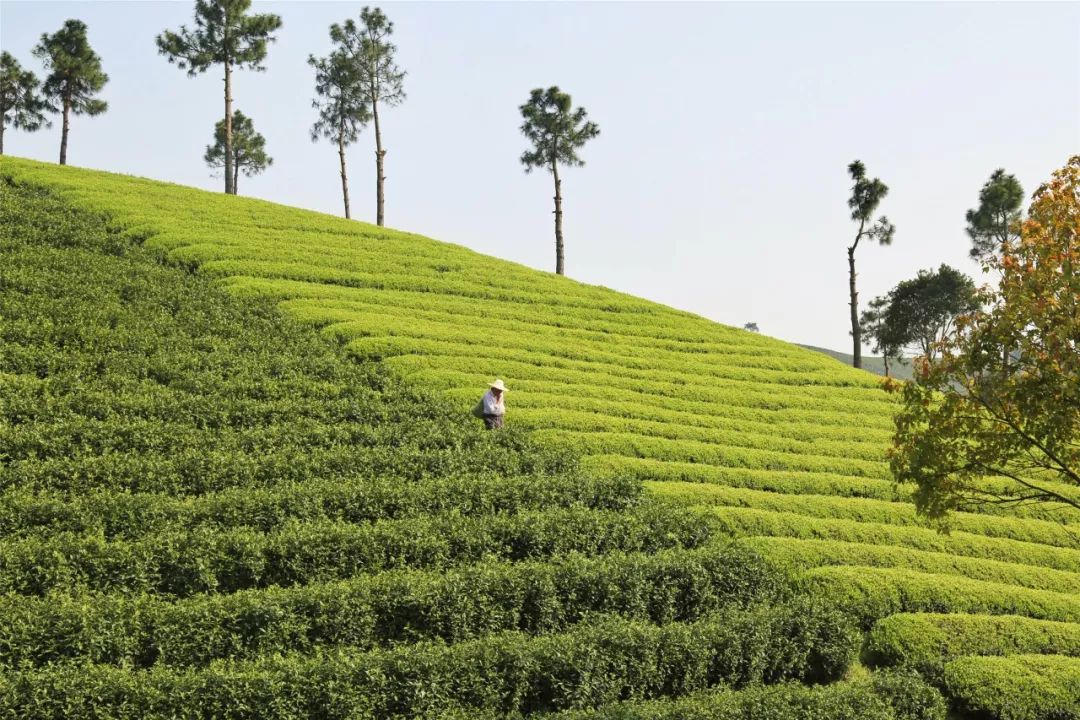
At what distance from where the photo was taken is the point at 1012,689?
1359cm

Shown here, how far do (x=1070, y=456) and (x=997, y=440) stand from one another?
3.23 feet

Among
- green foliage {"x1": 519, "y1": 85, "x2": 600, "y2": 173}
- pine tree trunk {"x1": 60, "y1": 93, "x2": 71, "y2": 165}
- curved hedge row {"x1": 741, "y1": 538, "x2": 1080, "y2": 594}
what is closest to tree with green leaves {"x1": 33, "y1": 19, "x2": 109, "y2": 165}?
pine tree trunk {"x1": 60, "y1": 93, "x2": 71, "y2": 165}

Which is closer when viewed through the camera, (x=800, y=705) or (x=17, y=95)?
(x=800, y=705)

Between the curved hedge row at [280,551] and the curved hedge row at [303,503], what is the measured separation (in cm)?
49

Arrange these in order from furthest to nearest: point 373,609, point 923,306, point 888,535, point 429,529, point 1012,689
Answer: point 923,306 < point 888,535 < point 429,529 < point 1012,689 < point 373,609

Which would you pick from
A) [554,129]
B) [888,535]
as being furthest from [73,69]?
[888,535]

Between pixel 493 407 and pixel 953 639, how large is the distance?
9597 millimetres

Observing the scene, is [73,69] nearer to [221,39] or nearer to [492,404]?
[221,39]

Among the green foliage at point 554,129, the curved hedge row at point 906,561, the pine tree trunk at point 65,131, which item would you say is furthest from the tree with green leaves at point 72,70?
the curved hedge row at point 906,561

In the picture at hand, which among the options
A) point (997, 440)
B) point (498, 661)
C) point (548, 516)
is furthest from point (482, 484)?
point (997, 440)

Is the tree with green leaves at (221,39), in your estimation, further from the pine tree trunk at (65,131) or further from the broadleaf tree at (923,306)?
the broadleaf tree at (923,306)

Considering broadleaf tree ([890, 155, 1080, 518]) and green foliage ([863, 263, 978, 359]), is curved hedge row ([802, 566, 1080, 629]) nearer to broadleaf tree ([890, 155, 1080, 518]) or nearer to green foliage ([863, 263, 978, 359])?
broadleaf tree ([890, 155, 1080, 518])

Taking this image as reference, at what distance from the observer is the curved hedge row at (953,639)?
567 inches

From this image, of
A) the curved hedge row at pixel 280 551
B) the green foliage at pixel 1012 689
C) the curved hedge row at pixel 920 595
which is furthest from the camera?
the curved hedge row at pixel 920 595
